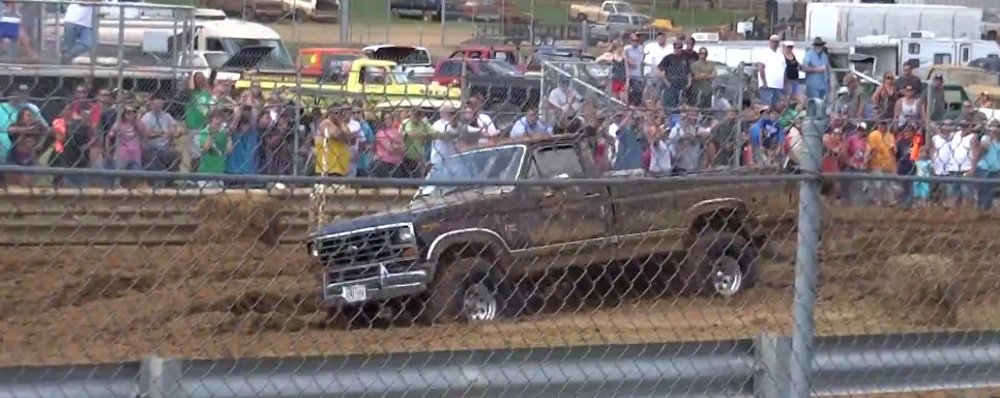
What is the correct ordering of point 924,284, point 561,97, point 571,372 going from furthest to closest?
1. point 561,97
2. point 924,284
3. point 571,372

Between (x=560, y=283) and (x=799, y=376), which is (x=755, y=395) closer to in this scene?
(x=799, y=376)

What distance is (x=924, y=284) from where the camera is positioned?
8922 millimetres

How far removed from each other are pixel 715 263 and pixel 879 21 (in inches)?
1240

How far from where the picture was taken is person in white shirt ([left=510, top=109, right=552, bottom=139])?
36.4ft

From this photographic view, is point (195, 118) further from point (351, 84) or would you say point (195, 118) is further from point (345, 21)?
point (345, 21)

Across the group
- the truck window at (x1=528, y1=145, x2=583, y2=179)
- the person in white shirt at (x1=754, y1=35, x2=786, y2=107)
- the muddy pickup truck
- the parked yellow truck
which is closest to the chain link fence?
the truck window at (x1=528, y1=145, x2=583, y2=179)

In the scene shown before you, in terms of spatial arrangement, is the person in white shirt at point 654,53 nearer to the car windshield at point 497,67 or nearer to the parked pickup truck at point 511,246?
the car windshield at point 497,67

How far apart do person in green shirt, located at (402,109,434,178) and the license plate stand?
0.97 metres

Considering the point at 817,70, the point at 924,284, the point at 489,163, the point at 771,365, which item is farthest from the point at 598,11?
the point at 771,365

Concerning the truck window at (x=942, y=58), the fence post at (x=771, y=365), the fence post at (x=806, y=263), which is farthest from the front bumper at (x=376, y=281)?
the truck window at (x=942, y=58)

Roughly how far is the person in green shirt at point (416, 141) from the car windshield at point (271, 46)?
18011 mm

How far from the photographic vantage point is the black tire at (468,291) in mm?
6020

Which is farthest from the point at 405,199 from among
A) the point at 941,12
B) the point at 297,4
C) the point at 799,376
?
the point at 297,4

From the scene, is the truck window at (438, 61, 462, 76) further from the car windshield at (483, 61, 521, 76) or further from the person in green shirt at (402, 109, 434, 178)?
the person in green shirt at (402, 109, 434, 178)
